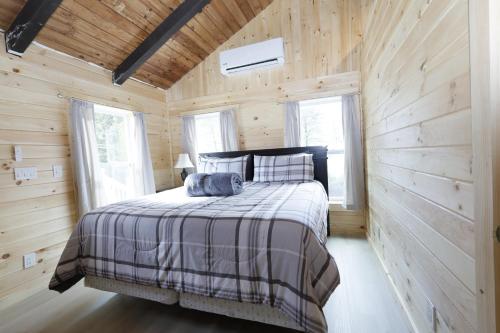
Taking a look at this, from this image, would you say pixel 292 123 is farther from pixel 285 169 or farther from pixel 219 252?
pixel 219 252

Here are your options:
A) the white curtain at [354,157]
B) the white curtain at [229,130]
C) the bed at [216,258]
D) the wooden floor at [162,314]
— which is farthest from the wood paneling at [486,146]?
the white curtain at [229,130]

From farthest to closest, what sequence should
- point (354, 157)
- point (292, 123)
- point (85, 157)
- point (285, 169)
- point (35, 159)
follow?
point (292, 123), point (354, 157), point (285, 169), point (85, 157), point (35, 159)

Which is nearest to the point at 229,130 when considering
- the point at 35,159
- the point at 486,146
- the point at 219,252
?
the point at 35,159

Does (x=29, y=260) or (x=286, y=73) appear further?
(x=286, y=73)

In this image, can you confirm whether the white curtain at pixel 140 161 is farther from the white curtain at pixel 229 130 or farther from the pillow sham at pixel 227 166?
the white curtain at pixel 229 130

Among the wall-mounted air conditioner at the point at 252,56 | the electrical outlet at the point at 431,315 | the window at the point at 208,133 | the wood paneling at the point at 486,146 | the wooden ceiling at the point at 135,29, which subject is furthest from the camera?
the window at the point at 208,133

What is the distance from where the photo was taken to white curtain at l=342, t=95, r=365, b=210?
116 inches

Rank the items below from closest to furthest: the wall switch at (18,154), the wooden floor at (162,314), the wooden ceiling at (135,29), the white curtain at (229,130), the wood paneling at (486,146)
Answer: the wood paneling at (486,146)
the wooden floor at (162,314)
the wall switch at (18,154)
the wooden ceiling at (135,29)
the white curtain at (229,130)

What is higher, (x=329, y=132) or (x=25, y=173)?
(x=329, y=132)

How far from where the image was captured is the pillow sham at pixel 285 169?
2.80 m

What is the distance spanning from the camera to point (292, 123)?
321 centimetres

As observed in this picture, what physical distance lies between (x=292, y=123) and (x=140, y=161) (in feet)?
7.15

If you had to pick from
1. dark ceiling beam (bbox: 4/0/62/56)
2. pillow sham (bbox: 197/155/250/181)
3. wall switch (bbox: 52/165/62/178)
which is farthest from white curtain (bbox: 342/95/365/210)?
wall switch (bbox: 52/165/62/178)

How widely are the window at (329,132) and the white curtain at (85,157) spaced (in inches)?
100
